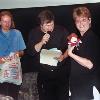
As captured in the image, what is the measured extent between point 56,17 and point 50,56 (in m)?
0.22

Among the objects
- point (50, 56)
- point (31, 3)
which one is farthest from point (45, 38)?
point (31, 3)

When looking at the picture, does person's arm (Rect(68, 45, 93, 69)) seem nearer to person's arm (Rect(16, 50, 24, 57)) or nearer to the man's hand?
the man's hand

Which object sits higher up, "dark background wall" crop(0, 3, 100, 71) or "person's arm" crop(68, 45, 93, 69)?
"dark background wall" crop(0, 3, 100, 71)

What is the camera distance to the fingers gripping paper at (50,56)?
134 cm

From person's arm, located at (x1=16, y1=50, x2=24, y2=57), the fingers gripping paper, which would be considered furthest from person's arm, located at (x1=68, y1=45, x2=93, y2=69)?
person's arm, located at (x1=16, y1=50, x2=24, y2=57)

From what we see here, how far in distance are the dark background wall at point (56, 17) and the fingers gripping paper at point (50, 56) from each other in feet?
0.35

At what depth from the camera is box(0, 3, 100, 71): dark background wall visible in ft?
4.37

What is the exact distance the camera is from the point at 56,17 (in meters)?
1.38

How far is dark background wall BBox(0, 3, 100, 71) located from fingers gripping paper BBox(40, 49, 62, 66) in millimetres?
105

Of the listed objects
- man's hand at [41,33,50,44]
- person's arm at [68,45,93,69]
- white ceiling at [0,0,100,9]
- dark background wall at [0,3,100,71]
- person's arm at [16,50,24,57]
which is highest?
white ceiling at [0,0,100,9]

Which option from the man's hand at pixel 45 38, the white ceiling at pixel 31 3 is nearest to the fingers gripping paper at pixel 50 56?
the man's hand at pixel 45 38

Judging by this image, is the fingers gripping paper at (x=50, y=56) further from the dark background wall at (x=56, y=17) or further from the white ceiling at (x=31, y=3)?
the white ceiling at (x=31, y=3)

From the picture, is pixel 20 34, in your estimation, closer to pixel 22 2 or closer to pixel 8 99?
pixel 22 2

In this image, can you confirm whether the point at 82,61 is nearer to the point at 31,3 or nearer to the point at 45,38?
the point at 45,38
